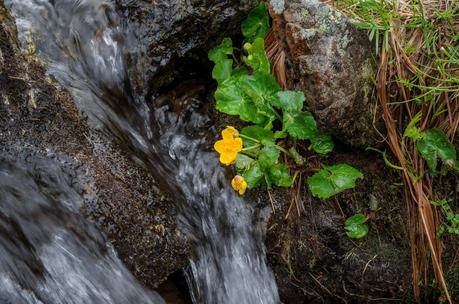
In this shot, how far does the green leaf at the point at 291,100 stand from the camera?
7.97 ft

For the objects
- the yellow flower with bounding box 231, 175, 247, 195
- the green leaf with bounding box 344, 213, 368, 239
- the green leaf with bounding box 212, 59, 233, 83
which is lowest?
the green leaf with bounding box 344, 213, 368, 239

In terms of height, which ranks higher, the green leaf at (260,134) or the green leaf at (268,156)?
the green leaf at (260,134)

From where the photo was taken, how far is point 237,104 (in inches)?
101

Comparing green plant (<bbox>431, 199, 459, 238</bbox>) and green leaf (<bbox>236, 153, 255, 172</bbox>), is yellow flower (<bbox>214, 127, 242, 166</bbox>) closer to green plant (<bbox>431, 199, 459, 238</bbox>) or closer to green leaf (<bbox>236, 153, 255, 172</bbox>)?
green leaf (<bbox>236, 153, 255, 172</bbox>)

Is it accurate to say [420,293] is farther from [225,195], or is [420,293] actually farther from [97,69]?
[97,69]

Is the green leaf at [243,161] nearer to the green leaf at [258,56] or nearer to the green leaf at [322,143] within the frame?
the green leaf at [322,143]

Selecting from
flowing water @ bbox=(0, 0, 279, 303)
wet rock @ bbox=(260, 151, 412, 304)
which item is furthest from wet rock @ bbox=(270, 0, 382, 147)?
flowing water @ bbox=(0, 0, 279, 303)

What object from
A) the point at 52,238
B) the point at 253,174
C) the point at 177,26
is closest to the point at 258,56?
the point at 177,26

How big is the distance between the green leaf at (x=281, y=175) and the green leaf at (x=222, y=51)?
0.65 m

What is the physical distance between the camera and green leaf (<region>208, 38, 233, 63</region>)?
110 inches

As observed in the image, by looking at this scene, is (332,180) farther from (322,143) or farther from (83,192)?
(83,192)

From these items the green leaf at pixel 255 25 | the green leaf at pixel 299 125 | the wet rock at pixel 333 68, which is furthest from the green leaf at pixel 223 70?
the green leaf at pixel 299 125

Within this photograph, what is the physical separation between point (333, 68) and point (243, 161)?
21.9 inches

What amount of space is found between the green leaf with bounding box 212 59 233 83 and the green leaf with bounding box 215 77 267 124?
174 millimetres
